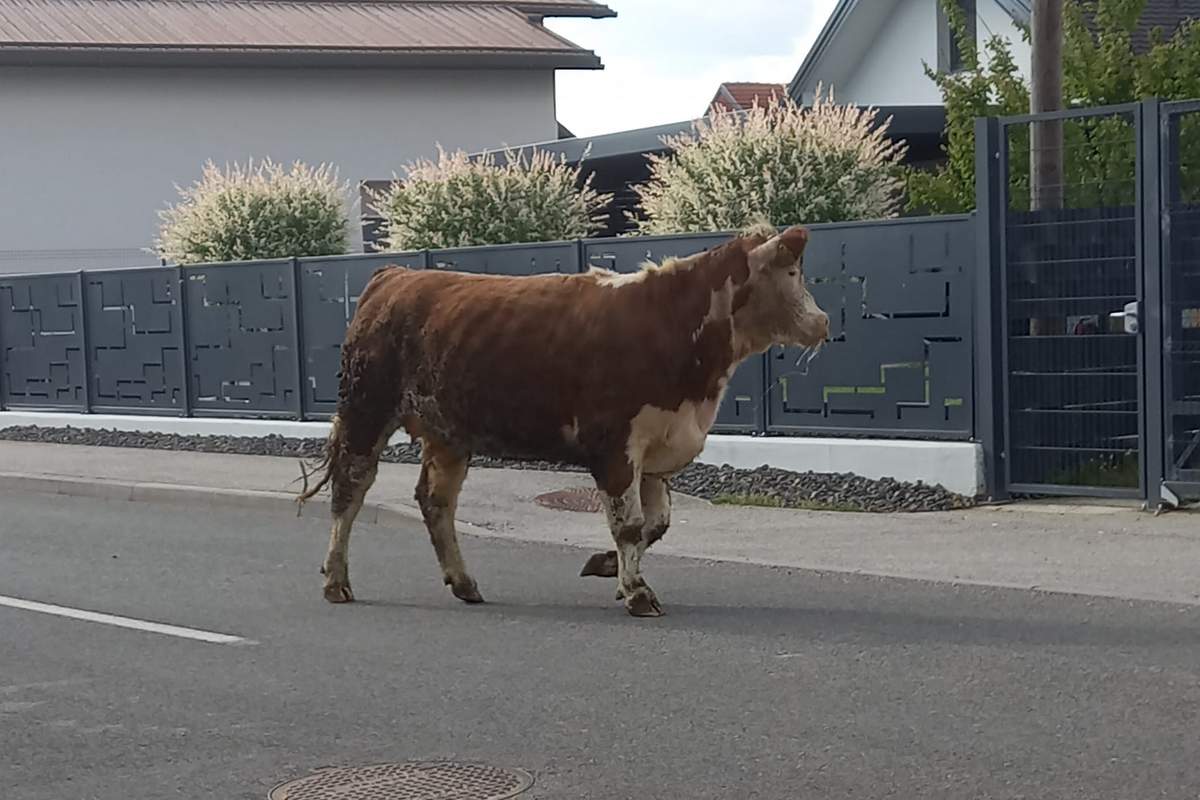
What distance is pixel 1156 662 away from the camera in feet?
25.5

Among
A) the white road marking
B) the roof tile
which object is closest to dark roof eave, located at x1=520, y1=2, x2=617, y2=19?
the roof tile

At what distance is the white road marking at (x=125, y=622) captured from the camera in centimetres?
896

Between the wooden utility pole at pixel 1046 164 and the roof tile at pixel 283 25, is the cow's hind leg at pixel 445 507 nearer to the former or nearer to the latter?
the wooden utility pole at pixel 1046 164

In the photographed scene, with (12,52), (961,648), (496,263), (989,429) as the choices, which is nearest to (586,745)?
(961,648)

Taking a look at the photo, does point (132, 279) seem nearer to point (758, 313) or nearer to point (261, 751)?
point (758, 313)

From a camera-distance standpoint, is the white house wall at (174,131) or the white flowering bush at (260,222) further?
the white house wall at (174,131)

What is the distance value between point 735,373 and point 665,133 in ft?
31.9

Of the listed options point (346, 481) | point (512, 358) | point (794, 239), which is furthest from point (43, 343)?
point (794, 239)

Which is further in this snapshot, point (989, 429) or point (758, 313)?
point (989, 429)

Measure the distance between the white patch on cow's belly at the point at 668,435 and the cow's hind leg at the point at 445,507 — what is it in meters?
1.21

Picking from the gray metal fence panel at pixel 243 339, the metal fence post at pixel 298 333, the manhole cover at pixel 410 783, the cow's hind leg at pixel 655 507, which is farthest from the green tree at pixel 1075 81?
the manhole cover at pixel 410 783

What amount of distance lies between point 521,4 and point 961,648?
3599 centimetres

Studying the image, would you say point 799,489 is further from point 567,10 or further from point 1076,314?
point 567,10

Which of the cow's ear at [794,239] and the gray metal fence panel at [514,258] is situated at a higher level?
the gray metal fence panel at [514,258]
